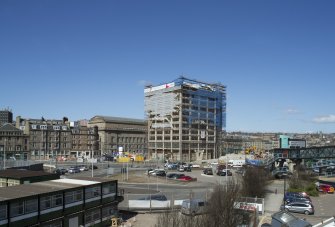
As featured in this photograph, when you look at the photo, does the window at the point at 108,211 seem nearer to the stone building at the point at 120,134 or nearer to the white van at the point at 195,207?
the white van at the point at 195,207

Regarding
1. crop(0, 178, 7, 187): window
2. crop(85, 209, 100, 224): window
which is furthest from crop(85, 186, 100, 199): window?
crop(0, 178, 7, 187): window

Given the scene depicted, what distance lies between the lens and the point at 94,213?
33844 millimetres

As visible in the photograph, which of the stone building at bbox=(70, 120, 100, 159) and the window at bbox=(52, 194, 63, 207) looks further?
the stone building at bbox=(70, 120, 100, 159)

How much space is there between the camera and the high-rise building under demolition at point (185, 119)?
159m

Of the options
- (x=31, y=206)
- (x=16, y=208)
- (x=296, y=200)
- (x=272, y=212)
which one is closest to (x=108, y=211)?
(x=31, y=206)

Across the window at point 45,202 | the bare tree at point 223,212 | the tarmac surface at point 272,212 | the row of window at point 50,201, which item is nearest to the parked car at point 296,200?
the tarmac surface at point 272,212

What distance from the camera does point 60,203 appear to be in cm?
2973

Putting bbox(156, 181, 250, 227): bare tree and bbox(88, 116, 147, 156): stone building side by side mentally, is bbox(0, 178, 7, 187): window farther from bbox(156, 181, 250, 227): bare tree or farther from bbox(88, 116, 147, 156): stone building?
bbox(88, 116, 147, 156): stone building

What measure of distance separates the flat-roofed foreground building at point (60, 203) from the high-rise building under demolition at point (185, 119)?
399ft

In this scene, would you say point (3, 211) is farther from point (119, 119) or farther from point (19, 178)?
point (119, 119)

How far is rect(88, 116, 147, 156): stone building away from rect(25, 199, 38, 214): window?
13569cm

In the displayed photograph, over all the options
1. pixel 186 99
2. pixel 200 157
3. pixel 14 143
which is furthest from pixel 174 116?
pixel 14 143

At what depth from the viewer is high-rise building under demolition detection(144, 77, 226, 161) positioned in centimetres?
15925

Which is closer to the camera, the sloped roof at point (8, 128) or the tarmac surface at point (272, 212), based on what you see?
the tarmac surface at point (272, 212)
